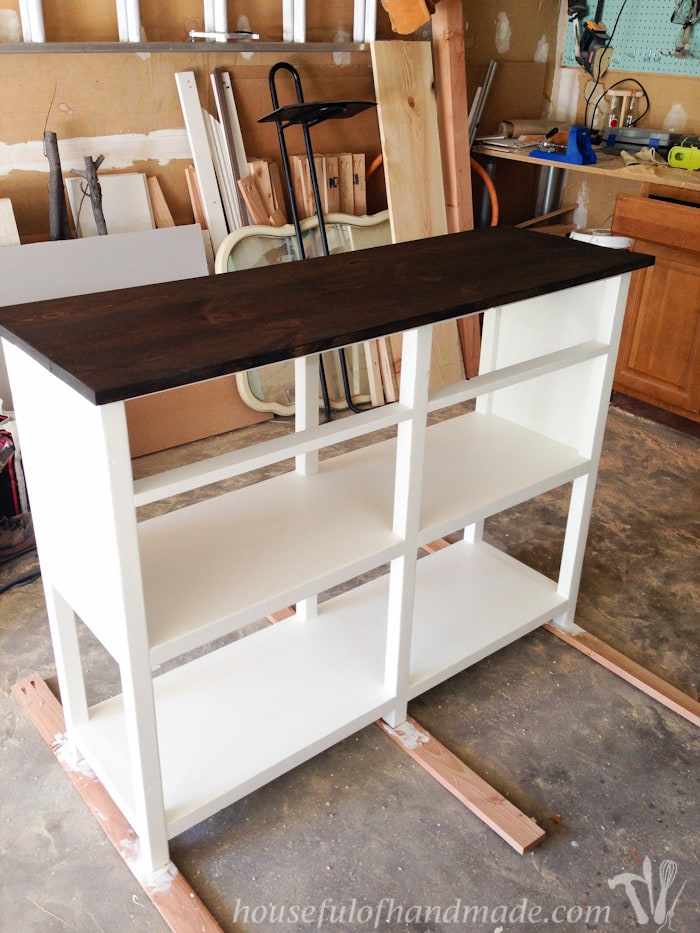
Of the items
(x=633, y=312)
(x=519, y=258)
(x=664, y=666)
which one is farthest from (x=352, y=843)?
(x=633, y=312)

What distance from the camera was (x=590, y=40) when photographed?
4.31m

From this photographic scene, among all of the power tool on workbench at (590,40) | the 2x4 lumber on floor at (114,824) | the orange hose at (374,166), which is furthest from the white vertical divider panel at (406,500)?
the power tool on workbench at (590,40)

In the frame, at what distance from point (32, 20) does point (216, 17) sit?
73 centimetres

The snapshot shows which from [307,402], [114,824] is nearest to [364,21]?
[307,402]

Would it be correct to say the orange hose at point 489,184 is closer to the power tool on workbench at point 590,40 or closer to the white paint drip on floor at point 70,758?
the power tool on workbench at point 590,40

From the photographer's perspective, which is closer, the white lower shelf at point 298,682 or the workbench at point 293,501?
the workbench at point 293,501

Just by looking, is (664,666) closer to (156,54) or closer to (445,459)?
(445,459)

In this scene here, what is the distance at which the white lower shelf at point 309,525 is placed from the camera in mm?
1607


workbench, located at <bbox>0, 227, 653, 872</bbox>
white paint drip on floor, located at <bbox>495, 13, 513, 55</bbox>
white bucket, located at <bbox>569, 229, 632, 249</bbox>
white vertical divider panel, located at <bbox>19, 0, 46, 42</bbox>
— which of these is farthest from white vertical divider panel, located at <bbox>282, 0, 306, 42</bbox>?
white bucket, located at <bbox>569, 229, 632, 249</bbox>

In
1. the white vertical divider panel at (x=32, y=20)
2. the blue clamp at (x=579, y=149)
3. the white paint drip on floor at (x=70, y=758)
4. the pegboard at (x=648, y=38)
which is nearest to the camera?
the white paint drip on floor at (x=70, y=758)

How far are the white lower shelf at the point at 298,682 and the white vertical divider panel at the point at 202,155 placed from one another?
176cm

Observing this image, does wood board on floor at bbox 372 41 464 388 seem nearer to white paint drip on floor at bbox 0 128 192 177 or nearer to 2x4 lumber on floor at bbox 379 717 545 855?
white paint drip on floor at bbox 0 128 192 177

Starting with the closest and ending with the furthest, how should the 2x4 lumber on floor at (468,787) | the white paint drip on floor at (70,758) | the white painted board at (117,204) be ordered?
the 2x4 lumber on floor at (468,787), the white paint drip on floor at (70,758), the white painted board at (117,204)

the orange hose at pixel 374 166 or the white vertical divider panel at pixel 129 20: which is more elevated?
the white vertical divider panel at pixel 129 20
